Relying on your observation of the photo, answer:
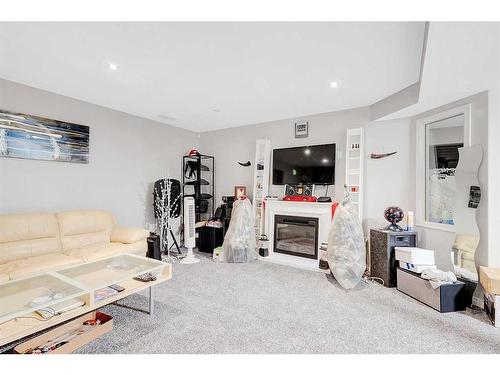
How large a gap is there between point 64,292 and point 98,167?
7.73 ft

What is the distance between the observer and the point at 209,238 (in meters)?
4.39

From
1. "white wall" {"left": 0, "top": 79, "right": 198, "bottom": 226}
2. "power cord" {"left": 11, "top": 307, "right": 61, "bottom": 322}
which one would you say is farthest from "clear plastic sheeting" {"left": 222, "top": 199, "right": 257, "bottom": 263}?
"power cord" {"left": 11, "top": 307, "right": 61, "bottom": 322}

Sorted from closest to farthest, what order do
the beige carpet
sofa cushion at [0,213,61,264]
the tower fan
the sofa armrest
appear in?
the beige carpet
sofa cushion at [0,213,61,264]
the sofa armrest
the tower fan

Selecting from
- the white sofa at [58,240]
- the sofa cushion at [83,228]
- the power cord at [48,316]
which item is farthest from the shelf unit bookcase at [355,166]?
the sofa cushion at [83,228]

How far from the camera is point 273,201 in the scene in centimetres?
415

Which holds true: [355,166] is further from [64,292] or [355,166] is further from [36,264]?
[36,264]

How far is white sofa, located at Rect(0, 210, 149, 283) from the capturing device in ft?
8.24

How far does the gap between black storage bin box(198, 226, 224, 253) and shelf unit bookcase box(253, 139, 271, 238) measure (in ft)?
2.20

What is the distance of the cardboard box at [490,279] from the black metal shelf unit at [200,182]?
13.1ft

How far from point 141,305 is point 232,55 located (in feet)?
8.01

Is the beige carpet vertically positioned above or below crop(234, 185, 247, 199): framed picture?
below

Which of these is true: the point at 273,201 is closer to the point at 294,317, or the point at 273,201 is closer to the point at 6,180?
the point at 294,317

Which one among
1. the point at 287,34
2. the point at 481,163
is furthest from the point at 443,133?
the point at 287,34

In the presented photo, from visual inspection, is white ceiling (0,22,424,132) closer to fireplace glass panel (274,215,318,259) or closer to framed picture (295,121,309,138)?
framed picture (295,121,309,138)
